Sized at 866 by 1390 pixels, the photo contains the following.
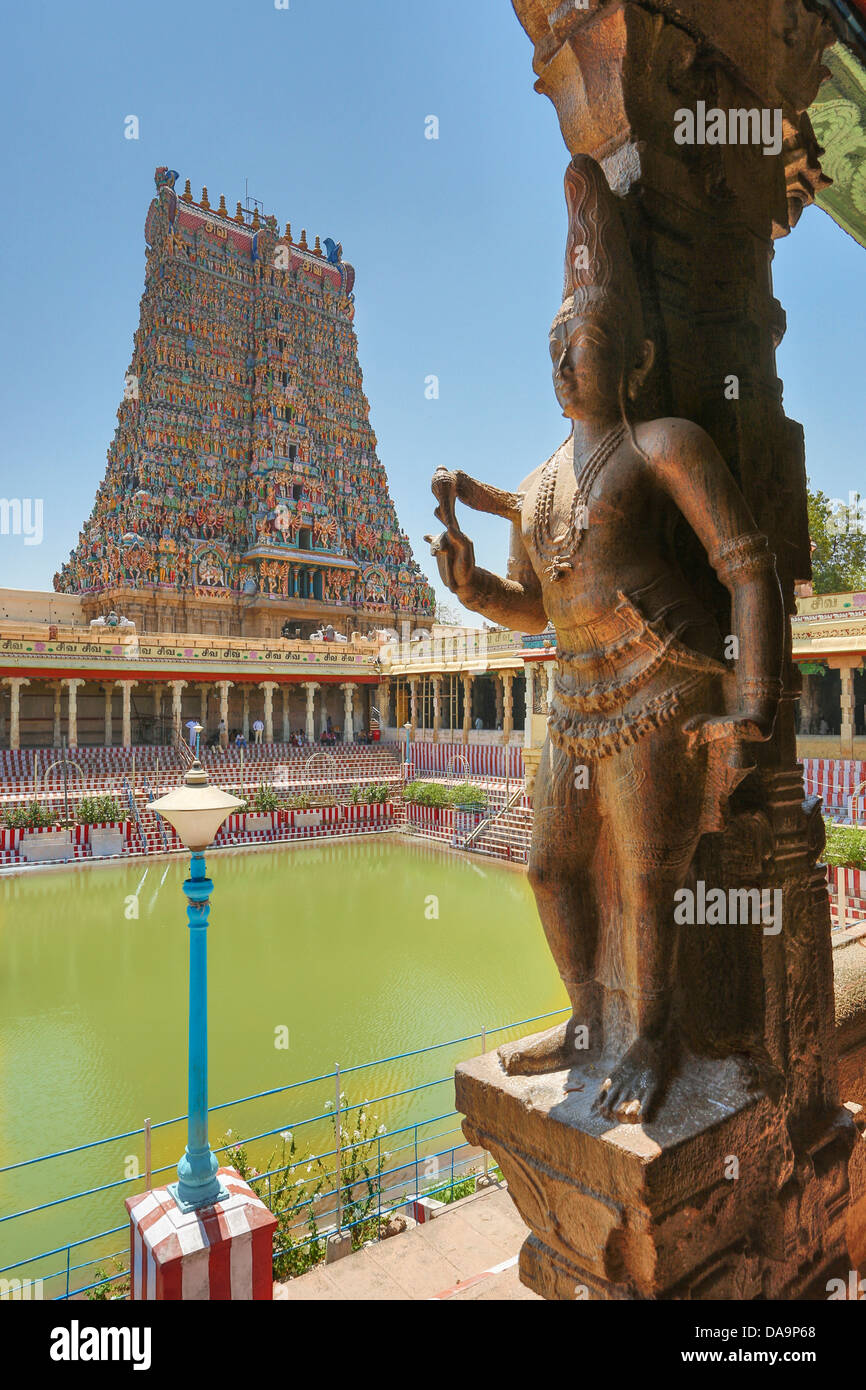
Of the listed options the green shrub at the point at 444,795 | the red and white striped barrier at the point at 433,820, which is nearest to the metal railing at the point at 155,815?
the red and white striped barrier at the point at 433,820

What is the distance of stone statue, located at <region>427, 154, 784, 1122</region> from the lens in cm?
158

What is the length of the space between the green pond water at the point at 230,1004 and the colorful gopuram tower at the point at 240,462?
1773 centimetres

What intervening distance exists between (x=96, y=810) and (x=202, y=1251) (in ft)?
46.3

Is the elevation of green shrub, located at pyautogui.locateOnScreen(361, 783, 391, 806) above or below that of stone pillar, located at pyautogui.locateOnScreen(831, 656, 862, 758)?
below

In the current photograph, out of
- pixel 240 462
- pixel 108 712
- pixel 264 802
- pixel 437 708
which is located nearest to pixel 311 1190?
pixel 264 802

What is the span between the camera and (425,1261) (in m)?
3.30

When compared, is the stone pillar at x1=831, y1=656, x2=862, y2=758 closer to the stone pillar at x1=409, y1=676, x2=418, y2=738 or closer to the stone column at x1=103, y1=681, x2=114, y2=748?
the stone pillar at x1=409, y1=676, x2=418, y2=738

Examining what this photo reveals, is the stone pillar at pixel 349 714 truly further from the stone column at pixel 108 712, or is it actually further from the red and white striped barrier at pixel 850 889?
the red and white striped barrier at pixel 850 889

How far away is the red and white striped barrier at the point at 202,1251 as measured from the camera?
8.89ft

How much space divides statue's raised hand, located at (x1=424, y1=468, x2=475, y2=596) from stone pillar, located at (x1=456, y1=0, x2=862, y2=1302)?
492mm

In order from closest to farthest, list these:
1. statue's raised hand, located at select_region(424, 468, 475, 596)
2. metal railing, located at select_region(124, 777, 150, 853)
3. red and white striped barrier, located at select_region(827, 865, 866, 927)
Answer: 1. statue's raised hand, located at select_region(424, 468, 475, 596)
2. red and white striped barrier, located at select_region(827, 865, 866, 927)
3. metal railing, located at select_region(124, 777, 150, 853)

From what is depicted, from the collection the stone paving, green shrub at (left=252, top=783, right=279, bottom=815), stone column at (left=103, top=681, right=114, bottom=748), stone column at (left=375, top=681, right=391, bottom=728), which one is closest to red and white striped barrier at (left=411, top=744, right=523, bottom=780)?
stone column at (left=375, top=681, right=391, bottom=728)

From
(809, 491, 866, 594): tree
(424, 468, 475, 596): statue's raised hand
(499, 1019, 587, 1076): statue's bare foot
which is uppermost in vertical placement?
(809, 491, 866, 594): tree

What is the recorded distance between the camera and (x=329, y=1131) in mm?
5586
